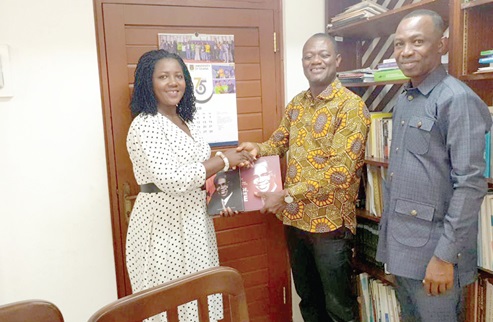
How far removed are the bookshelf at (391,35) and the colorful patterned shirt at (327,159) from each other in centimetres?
27

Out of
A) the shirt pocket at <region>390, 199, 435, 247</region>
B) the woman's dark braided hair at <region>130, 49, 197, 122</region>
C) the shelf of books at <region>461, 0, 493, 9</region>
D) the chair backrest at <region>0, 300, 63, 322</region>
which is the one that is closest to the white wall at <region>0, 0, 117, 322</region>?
the woman's dark braided hair at <region>130, 49, 197, 122</region>

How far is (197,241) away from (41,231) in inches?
32.9

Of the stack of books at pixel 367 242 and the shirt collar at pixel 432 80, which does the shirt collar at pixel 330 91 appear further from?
the stack of books at pixel 367 242

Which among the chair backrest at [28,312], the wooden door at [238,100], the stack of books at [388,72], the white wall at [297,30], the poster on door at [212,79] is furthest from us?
the white wall at [297,30]

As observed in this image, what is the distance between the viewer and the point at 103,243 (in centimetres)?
216

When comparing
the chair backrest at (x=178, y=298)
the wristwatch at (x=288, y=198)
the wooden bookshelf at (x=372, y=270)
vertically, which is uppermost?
the wristwatch at (x=288, y=198)

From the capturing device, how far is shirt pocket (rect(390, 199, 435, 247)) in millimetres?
1454

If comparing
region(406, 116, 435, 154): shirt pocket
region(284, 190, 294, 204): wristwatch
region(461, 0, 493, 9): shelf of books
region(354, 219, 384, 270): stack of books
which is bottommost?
region(354, 219, 384, 270): stack of books

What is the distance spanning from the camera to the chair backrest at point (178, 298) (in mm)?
947

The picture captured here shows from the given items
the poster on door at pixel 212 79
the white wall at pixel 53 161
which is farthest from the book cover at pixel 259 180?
the white wall at pixel 53 161

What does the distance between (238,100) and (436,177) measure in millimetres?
1233

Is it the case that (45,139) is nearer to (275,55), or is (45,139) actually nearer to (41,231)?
(41,231)

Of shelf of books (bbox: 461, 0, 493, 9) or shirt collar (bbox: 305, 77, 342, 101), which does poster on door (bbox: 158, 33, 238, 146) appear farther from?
shelf of books (bbox: 461, 0, 493, 9)

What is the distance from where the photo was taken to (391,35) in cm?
239
